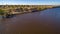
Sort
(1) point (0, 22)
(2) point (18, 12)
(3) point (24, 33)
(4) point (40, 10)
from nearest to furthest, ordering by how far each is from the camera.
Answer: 1. (3) point (24, 33)
2. (1) point (0, 22)
3. (2) point (18, 12)
4. (4) point (40, 10)

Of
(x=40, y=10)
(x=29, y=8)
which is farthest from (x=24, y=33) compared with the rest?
(x=40, y=10)

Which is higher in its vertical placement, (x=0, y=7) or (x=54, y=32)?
(x=0, y=7)

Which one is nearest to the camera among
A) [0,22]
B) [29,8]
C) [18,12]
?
[0,22]

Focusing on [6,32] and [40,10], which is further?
[40,10]

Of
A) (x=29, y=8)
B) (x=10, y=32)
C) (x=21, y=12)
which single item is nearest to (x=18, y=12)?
(x=21, y=12)

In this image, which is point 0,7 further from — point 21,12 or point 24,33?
point 24,33

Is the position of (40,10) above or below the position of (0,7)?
below

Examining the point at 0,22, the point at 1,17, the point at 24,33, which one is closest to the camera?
the point at 24,33

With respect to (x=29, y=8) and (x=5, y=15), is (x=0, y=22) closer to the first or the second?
(x=5, y=15)

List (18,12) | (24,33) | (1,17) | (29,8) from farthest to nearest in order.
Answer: (29,8) < (18,12) < (1,17) < (24,33)
